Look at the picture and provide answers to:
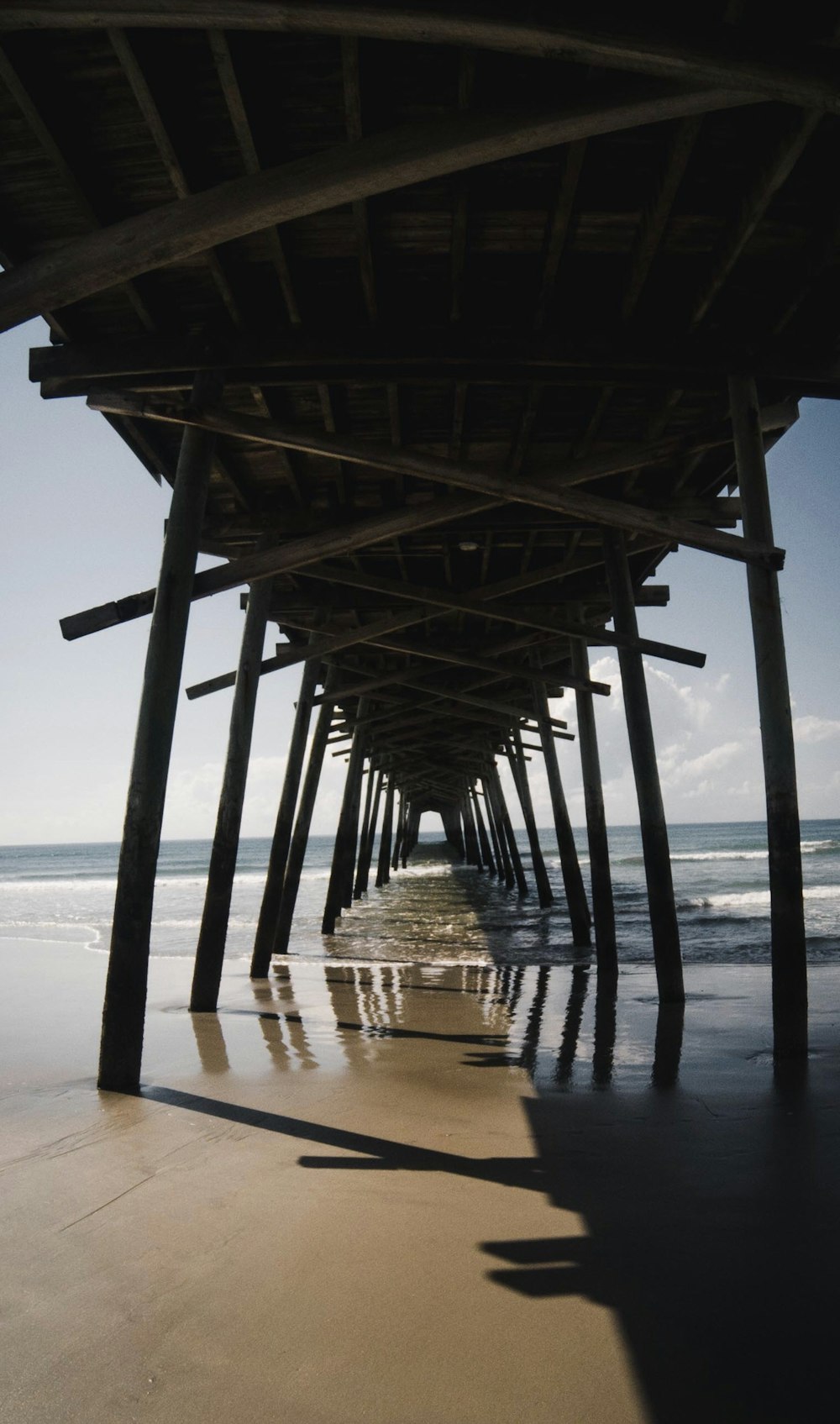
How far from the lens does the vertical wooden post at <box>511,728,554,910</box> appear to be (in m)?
16.7

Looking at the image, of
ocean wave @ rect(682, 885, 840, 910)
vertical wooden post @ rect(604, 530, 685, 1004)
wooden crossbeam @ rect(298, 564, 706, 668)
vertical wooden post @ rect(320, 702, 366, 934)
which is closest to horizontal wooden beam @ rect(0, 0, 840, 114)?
A: vertical wooden post @ rect(604, 530, 685, 1004)

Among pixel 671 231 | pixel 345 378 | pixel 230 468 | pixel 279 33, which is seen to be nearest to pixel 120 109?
pixel 279 33

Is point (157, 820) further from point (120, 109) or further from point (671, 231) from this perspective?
point (671, 231)

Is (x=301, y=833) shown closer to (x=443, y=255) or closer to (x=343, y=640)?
(x=343, y=640)

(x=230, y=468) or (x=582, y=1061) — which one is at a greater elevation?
(x=230, y=468)

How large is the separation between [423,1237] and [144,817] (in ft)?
8.00

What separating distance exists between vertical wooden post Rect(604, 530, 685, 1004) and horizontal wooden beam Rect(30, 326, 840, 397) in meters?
2.22

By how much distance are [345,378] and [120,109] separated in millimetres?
1624

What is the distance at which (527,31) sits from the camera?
2395mm

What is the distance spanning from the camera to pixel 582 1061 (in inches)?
174

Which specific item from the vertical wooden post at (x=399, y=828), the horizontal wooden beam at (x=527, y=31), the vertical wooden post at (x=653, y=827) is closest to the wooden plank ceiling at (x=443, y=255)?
the horizontal wooden beam at (x=527, y=31)

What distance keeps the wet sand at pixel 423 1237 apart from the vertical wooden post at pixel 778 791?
0.89 feet

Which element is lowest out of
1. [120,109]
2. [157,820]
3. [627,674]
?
[157,820]

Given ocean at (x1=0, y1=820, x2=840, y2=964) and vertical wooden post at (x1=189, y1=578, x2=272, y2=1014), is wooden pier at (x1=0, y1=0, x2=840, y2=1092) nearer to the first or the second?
vertical wooden post at (x1=189, y1=578, x2=272, y2=1014)
